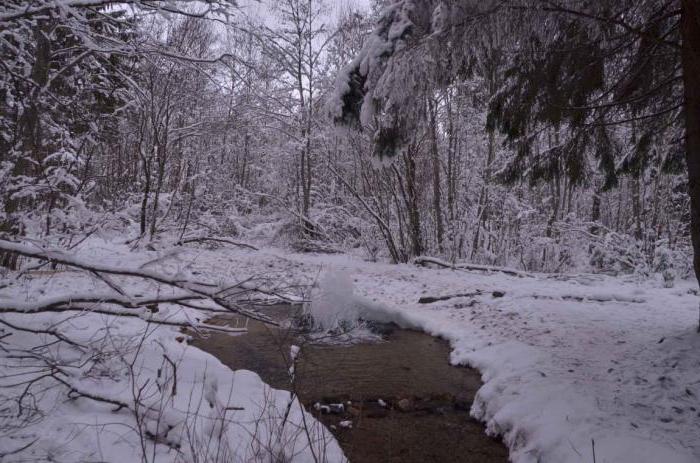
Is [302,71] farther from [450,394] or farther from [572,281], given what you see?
[450,394]

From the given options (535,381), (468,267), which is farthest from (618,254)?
(535,381)

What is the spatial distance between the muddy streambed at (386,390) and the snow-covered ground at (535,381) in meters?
0.22

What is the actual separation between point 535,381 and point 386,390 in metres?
1.40

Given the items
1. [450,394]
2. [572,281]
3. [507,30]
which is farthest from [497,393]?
[572,281]

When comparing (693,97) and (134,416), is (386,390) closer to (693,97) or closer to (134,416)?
(134,416)

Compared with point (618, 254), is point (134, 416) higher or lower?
lower

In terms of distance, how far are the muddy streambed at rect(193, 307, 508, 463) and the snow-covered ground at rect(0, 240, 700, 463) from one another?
0.22 metres

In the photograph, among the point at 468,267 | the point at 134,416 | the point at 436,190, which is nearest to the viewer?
the point at 134,416

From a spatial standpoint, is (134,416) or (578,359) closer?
(134,416)

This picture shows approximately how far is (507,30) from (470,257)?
9346 millimetres

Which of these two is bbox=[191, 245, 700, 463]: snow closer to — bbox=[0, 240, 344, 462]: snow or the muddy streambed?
the muddy streambed

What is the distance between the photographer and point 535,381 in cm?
374

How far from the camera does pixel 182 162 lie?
16.2 m

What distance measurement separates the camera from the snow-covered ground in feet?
8.52
